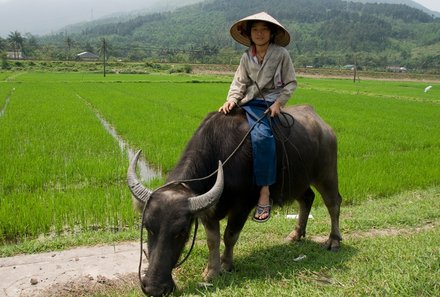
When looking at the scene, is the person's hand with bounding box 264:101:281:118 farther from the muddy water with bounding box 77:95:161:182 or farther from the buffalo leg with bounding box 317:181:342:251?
the muddy water with bounding box 77:95:161:182

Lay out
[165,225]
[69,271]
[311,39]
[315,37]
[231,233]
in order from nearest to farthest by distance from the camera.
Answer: [165,225] → [231,233] → [69,271] → [311,39] → [315,37]

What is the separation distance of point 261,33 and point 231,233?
161 cm

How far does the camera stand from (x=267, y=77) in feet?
11.4

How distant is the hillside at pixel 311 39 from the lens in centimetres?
7975

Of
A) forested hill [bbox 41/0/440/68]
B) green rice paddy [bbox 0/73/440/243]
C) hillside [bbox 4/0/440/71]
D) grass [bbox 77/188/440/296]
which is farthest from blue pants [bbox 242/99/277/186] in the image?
hillside [bbox 4/0/440/71]

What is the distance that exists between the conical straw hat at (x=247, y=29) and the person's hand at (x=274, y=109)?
0.55 m

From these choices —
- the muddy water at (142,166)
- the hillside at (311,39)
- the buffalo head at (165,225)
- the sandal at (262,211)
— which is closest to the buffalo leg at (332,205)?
the sandal at (262,211)

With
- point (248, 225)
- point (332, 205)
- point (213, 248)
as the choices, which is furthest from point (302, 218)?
point (213, 248)

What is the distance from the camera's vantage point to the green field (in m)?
2.90

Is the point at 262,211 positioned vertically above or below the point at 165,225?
below

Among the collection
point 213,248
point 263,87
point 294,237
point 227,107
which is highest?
point 263,87

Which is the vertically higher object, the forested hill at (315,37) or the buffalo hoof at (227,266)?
the forested hill at (315,37)

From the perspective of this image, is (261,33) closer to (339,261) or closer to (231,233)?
(231,233)

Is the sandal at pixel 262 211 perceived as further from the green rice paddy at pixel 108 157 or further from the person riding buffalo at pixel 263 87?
the green rice paddy at pixel 108 157
